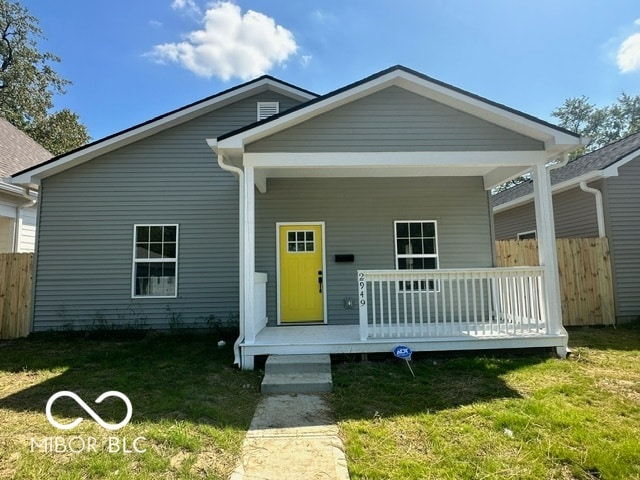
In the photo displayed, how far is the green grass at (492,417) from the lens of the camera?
2.55 metres

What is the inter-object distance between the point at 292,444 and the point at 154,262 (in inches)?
227

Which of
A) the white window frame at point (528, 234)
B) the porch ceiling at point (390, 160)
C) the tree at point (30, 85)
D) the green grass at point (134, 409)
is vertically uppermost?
the tree at point (30, 85)

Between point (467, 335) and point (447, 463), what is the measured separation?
302 cm

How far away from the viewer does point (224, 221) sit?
7.67 metres

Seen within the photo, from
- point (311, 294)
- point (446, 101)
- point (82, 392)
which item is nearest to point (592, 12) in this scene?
point (446, 101)

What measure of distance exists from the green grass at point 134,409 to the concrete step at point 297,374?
0.75 ft

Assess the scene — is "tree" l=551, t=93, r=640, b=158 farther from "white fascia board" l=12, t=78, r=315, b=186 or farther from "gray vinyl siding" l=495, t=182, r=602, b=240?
"white fascia board" l=12, t=78, r=315, b=186

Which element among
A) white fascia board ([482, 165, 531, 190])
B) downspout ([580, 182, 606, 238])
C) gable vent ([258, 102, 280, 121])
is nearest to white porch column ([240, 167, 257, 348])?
gable vent ([258, 102, 280, 121])

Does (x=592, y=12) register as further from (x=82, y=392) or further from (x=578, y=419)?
(x=82, y=392)

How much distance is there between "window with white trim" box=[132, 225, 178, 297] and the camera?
749 centimetres

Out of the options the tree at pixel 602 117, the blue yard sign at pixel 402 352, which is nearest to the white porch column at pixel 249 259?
the blue yard sign at pixel 402 352

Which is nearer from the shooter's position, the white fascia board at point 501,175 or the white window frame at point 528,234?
the white fascia board at point 501,175

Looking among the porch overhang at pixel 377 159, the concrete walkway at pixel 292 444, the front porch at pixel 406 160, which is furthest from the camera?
the porch overhang at pixel 377 159

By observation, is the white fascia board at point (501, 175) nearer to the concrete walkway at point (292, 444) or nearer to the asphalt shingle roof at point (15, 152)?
the concrete walkway at point (292, 444)
